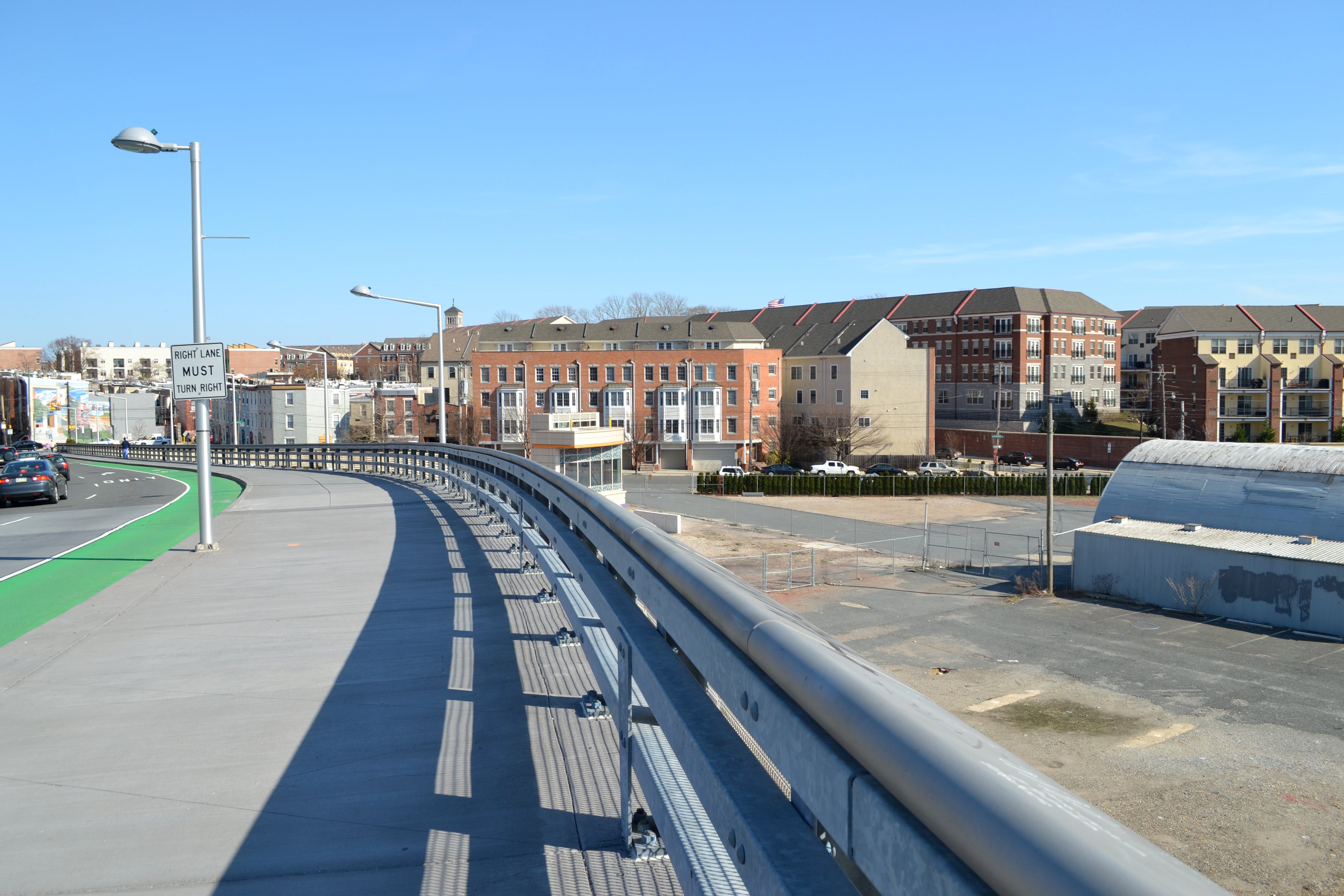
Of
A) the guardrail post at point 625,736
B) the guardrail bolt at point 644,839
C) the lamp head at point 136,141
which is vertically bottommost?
the guardrail bolt at point 644,839

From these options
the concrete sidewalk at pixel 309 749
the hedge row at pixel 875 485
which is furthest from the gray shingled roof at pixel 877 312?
the concrete sidewalk at pixel 309 749

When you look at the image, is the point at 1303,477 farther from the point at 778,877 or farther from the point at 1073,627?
the point at 778,877

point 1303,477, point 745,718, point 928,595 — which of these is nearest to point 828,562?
point 928,595

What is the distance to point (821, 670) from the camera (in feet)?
6.76

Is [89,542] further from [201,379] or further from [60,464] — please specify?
[60,464]

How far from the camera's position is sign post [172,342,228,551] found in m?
12.4

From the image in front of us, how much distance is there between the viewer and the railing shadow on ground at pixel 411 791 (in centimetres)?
340

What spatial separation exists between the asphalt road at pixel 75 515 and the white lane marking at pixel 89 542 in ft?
0.17

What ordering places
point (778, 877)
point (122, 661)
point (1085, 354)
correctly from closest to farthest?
point (778, 877), point (122, 661), point (1085, 354)

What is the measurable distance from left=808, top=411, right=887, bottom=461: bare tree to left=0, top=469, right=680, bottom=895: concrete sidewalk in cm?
7851

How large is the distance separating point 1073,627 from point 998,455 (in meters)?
62.2

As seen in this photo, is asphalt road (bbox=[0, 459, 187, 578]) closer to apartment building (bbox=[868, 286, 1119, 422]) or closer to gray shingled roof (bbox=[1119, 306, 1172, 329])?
apartment building (bbox=[868, 286, 1119, 422])

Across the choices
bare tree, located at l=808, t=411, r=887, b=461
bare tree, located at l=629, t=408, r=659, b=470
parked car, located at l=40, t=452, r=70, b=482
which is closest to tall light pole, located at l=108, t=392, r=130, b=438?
bare tree, located at l=629, t=408, r=659, b=470

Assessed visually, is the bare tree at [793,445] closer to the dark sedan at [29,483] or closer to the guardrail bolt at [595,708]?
the dark sedan at [29,483]
